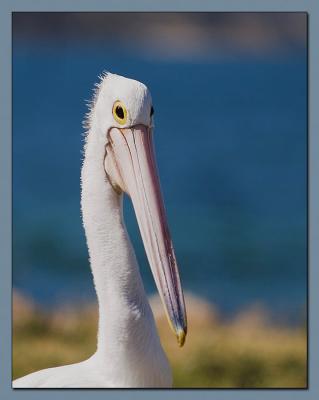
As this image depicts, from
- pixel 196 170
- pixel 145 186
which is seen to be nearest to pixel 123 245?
pixel 145 186

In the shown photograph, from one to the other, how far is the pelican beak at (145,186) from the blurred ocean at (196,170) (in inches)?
39.6

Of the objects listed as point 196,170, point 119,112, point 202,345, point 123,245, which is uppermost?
point 119,112

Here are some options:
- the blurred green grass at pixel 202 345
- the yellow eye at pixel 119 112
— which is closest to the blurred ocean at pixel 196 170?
the blurred green grass at pixel 202 345

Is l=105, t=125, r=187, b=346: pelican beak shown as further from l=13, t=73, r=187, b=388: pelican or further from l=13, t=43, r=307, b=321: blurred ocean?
l=13, t=43, r=307, b=321: blurred ocean

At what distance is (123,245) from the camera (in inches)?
165

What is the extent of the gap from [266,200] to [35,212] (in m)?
1.31

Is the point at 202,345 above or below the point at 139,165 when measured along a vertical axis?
below

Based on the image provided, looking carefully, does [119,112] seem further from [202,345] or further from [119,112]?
[202,345]

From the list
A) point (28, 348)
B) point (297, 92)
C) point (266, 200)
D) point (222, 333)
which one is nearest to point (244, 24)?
point (297, 92)

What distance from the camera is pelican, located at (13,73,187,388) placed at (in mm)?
4141

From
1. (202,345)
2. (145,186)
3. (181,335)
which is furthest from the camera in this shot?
(202,345)

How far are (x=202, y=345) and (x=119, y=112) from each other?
172cm

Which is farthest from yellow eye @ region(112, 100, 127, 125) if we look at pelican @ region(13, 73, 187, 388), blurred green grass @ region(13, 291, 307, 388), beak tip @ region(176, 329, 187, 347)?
blurred green grass @ region(13, 291, 307, 388)

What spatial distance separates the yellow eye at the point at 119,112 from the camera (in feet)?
13.7
